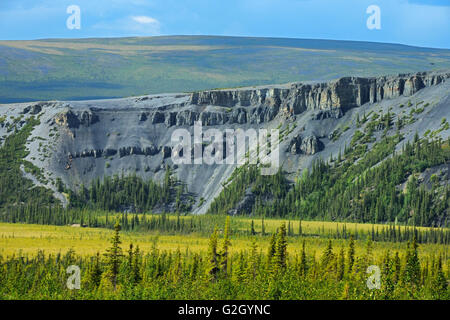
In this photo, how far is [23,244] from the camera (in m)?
173

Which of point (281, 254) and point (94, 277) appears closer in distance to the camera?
point (281, 254)

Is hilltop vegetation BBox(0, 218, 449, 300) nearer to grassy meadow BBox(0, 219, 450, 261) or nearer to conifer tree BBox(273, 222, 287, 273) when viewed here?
conifer tree BBox(273, 222, 287, 273)

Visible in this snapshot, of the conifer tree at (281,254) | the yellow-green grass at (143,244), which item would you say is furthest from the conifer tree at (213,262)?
the yellow-green grass at (143,244)

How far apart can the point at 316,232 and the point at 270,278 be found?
361ft

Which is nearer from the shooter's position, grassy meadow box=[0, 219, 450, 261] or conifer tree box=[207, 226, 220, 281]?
conifer tree box=[207, 226, 220, 281]

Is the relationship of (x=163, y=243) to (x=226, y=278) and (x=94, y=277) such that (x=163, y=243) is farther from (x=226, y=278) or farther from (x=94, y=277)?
(x=226, y=278)
